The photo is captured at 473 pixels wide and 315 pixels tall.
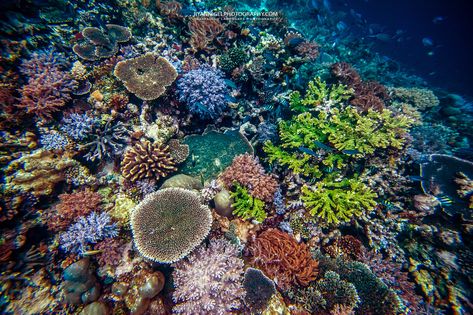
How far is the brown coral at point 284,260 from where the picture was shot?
394 cm

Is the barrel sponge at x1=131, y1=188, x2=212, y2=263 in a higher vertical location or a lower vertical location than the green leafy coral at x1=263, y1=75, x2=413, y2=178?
lower

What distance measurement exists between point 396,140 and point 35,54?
8844 millimetres

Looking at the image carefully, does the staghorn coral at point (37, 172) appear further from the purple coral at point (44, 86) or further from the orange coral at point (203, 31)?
the orange coral at point (203, 31)

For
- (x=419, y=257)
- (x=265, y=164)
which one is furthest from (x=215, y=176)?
(x=419, y=257)

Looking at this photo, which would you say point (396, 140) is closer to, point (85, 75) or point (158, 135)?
point (158, 135)

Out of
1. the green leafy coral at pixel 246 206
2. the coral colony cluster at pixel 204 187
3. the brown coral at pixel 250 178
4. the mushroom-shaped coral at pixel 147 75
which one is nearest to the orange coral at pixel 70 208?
the coral colony cluster at pixel 204 187

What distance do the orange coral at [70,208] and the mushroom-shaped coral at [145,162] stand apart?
811mm

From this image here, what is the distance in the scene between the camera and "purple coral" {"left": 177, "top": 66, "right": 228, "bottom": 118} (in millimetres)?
5191

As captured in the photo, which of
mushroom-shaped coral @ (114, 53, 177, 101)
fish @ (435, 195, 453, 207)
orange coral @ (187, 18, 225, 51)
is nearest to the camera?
fish @ (435, 195, 453, 207)

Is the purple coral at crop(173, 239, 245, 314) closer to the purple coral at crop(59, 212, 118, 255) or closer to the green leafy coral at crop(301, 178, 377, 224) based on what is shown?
the purple coral at crop(59, 212, 118, 255)

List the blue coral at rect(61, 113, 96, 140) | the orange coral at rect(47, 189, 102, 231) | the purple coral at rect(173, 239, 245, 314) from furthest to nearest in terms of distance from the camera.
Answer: the blue coral at rect(61, 113, 96, 140)
the orange coral at rect(47, 189, 102, 231)
the purple coral at rect(173, 239, 245, 314)

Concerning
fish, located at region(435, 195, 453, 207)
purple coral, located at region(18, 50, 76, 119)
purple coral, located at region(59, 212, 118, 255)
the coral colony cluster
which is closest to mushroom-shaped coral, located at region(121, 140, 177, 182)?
the coral colony cluster

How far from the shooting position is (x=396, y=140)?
16.2ft

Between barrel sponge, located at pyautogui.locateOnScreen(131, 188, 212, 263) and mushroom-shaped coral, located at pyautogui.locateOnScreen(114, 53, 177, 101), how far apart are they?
2.58 metres
